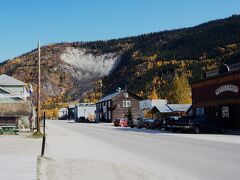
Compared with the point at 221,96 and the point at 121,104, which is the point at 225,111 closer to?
the point at 221,96

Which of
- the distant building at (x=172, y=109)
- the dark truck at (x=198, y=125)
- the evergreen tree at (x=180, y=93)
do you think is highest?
the evergreen tree at (x=180, y=93)

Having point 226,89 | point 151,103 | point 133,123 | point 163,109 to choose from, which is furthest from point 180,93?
point 226,89

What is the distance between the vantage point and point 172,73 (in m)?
190

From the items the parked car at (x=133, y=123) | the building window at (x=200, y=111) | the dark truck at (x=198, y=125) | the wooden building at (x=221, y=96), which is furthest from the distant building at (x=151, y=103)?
the dark truck at (x=198, y=125)

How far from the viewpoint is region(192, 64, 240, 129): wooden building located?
150ft

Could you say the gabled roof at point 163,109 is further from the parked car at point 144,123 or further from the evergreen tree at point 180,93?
the evergreen tree at point 180,93

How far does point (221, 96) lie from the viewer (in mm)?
48594

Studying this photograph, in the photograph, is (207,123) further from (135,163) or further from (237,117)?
(135,163)

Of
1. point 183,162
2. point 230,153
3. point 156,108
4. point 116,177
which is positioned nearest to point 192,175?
point 116,177

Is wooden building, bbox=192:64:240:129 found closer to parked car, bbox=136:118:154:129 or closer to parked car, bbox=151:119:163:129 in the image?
parked car, bbox=151:119:163:129

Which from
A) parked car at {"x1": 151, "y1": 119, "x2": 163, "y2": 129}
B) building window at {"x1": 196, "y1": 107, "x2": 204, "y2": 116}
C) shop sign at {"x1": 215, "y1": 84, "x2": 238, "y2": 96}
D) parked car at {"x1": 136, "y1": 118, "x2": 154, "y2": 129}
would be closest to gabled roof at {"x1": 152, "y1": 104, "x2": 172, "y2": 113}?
parked car at {"x1": 136, "y1": 118, "x2": 154, "y2": 129}

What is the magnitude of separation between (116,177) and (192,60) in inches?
7466

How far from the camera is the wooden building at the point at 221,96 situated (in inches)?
1795

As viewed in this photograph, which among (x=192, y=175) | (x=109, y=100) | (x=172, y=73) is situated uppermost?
(x=172, y=73)
